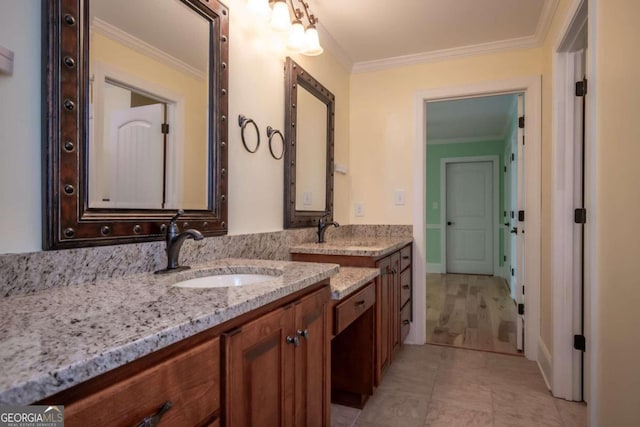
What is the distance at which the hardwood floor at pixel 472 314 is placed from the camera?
2.87 meters

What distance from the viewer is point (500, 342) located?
→ 2852 mm

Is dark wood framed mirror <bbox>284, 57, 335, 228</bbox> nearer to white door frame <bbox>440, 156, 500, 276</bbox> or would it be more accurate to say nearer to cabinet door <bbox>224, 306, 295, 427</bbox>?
cabinet door <bbox>224, 306, 295, 427</bbox>

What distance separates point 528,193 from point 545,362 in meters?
1.12

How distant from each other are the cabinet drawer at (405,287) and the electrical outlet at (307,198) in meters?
0.80

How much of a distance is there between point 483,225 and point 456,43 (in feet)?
12.8

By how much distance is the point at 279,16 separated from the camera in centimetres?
172

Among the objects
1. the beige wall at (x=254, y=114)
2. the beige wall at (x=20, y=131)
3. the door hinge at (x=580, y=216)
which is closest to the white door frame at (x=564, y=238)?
the door hinge at (x=580, y=216)

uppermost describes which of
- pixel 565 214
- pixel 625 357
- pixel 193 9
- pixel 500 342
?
pixel 193 9

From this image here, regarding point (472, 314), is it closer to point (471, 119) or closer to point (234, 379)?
point (471, 119)

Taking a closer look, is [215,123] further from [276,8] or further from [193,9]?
[276,8]

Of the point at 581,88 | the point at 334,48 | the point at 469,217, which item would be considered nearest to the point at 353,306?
the point at 581,88

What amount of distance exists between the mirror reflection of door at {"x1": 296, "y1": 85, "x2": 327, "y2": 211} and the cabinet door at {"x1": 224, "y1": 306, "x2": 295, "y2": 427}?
4.10ft

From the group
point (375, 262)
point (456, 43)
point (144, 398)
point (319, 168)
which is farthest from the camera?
point (456, 43)

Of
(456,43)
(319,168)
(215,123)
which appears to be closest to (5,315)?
(215,123)
